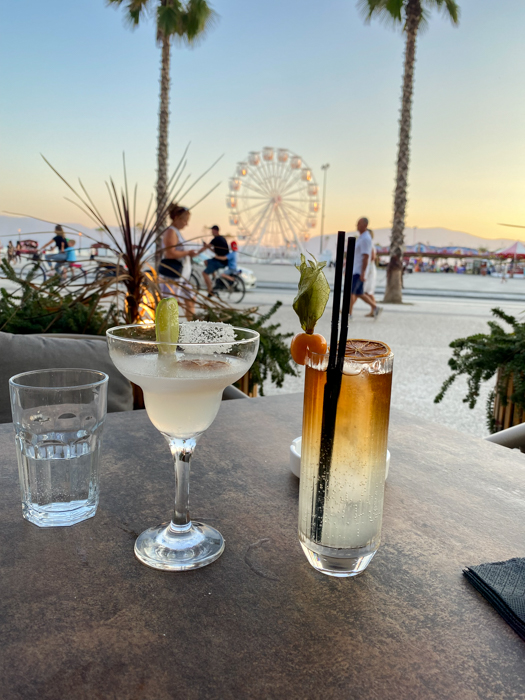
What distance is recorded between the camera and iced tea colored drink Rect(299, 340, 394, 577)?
18.8 inches

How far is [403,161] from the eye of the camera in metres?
8.77

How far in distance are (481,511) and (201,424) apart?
0.38m

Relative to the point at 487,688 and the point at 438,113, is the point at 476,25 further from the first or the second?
the point at 487,688

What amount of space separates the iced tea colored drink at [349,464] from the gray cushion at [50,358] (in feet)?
3.34

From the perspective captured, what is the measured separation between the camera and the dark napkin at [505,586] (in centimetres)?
43

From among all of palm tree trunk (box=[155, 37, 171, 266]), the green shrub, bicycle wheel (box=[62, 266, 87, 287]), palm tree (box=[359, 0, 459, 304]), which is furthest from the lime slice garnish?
palm tree (box=[359, 0, 459, 304])

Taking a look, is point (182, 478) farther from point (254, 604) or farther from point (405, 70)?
point (405, 70)

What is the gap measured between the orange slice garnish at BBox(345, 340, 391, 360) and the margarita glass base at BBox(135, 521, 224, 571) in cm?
25

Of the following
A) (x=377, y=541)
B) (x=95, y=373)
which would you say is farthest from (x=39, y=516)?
(x=377, y=541)

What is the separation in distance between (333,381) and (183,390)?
0.15m

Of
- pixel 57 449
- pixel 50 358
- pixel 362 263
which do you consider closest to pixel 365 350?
pixel 57 449

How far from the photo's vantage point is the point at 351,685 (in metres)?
0.36

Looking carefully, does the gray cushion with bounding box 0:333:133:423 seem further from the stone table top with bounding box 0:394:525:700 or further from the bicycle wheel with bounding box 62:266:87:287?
the stone table top with bounding box 0:394:525:700

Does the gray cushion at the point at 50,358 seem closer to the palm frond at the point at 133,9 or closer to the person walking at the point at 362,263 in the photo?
the person walking at the point at 362,263
